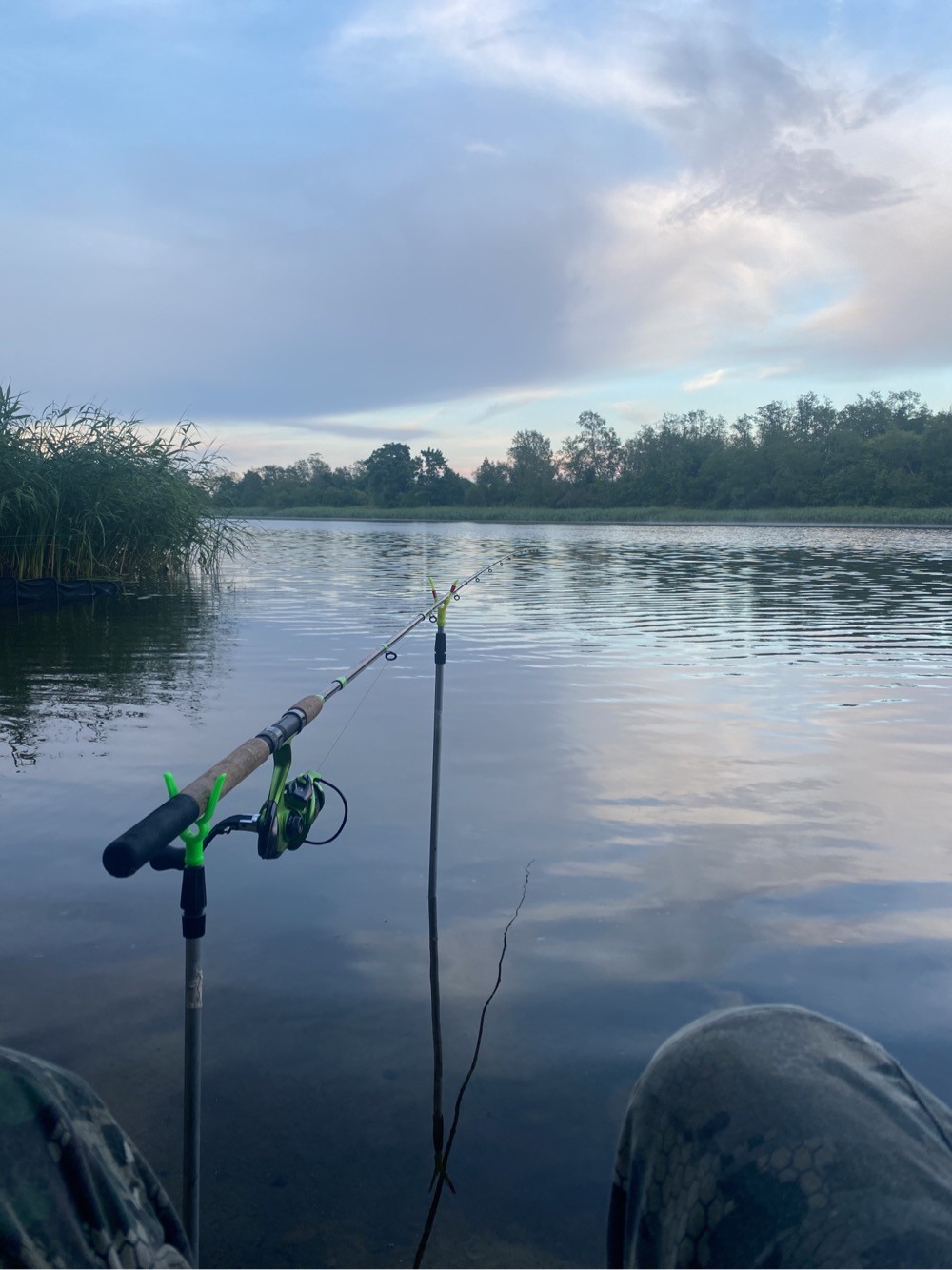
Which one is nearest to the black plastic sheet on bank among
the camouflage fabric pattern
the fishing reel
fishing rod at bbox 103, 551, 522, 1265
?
the fishing reel

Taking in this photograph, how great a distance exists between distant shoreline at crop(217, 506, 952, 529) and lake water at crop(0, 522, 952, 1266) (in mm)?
54425

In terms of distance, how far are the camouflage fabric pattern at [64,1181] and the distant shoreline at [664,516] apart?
204 feet

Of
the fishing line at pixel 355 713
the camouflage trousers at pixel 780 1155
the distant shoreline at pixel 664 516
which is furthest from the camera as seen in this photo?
the distant shoreline at pixel 664 516

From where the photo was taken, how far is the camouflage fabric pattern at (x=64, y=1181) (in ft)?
3.75

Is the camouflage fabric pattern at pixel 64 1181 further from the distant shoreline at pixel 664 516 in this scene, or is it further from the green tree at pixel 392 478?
the green tree at pixel 392 478

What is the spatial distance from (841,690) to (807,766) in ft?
10.6

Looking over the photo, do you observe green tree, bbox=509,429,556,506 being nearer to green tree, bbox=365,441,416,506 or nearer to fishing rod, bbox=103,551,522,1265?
green tree, bbox=365,441,416,506

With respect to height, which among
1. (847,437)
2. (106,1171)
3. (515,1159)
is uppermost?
(847,437)

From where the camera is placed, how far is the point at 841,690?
10.6 meters

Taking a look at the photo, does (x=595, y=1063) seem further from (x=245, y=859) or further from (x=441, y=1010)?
(x=245, y=859)

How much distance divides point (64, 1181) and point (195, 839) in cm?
84

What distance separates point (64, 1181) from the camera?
Result: 1.21 m

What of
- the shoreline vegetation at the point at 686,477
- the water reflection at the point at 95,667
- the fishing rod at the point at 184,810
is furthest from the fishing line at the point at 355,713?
the shoreline vegetation at the point at 686,477

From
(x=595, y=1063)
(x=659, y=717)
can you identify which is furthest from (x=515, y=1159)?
(x=659, y=717)
